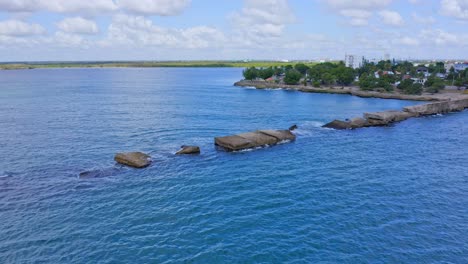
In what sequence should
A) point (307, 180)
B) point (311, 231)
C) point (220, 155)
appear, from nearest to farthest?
1. point (311, 231)
2. point (307, 180)
3. point (220, 155)

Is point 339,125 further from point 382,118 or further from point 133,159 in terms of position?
point 133,159

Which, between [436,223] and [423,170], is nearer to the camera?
[436,223]

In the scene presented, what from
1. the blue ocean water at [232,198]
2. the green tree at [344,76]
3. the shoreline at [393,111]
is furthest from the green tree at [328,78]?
the blue ocean water at [232,198]

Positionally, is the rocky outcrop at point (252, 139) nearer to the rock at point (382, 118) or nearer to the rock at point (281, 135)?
the rock at point (281, 135)

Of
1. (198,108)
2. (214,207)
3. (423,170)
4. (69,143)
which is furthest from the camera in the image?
(198,108)

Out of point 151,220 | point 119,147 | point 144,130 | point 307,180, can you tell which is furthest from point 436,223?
point 144,130

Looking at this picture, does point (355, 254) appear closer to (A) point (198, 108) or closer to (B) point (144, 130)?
(B) point (144, 130)

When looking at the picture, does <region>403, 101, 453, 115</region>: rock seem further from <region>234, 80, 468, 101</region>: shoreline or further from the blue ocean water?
the blue ocean water

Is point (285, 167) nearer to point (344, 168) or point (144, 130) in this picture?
point (344, 168)
